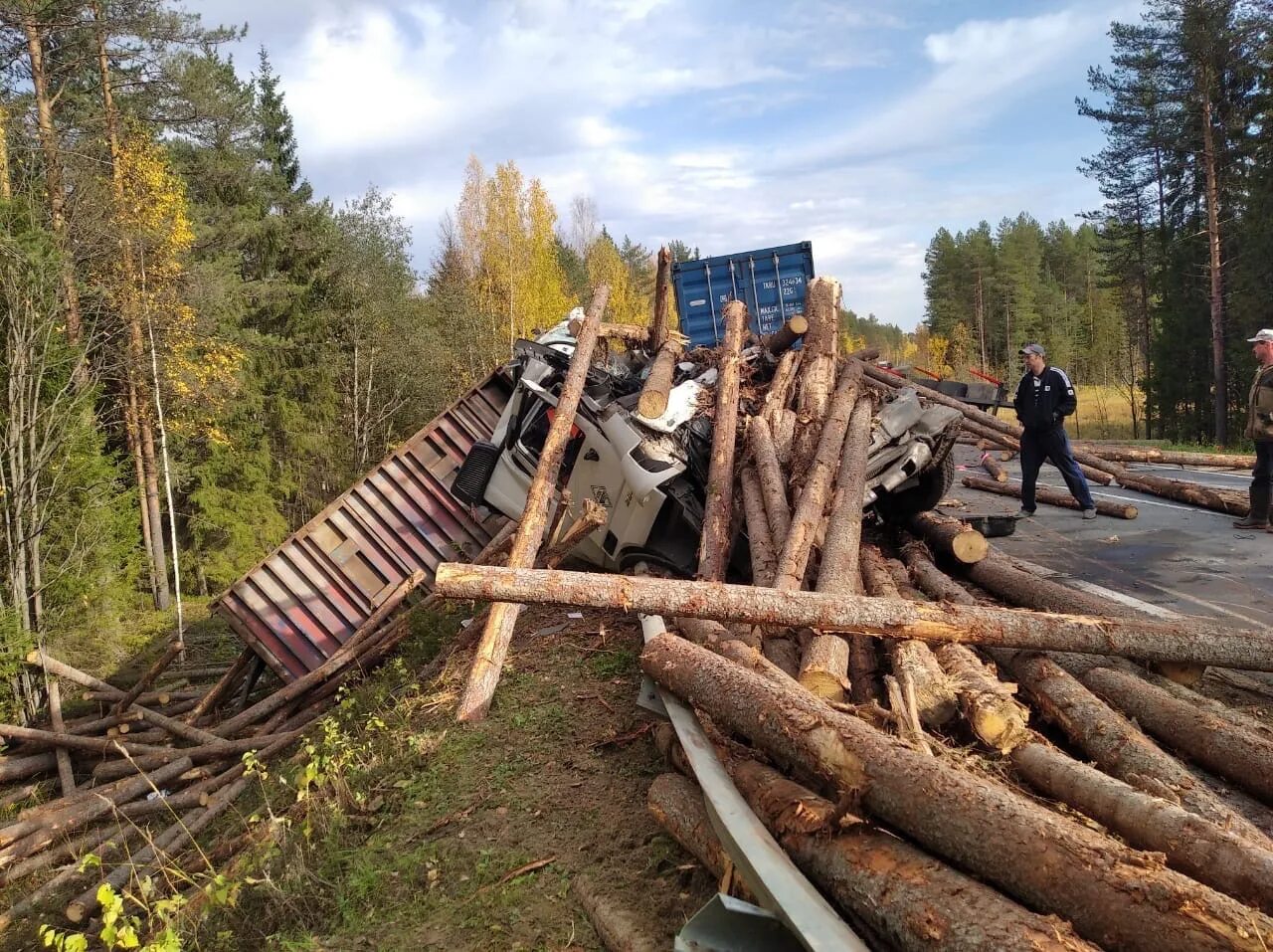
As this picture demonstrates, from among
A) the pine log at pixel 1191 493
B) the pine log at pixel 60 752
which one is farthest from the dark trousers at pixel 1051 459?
the pine log at pixel 60 752

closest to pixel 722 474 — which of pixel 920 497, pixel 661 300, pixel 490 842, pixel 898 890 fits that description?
pixel 920 497

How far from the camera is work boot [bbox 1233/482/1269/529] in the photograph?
25.0ft

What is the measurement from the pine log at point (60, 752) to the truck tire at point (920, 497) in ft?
28.3

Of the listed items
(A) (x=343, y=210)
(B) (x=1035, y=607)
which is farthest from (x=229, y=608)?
(A) (x=343, y=210)

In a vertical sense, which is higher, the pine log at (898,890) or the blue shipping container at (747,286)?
the blue shipping container at (747,286)

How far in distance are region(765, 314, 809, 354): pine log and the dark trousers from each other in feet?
9.77

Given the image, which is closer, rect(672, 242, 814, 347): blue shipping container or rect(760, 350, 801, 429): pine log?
rect(760, 350, 801, 429): pine log

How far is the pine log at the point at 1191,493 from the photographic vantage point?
8586mm

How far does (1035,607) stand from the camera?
4953 mm

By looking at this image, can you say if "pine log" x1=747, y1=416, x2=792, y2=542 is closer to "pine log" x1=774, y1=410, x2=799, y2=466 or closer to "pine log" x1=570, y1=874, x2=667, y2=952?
"pine log" x1=774, y1=410, x2=799, y2=466

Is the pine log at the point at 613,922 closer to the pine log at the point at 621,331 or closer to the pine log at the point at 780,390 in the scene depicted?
the pine log at the point at 780,390

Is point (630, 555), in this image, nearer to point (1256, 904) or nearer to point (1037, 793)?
point (1037, 793)

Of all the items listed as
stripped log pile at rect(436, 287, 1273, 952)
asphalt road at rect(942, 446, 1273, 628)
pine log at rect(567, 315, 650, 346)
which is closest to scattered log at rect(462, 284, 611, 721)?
stripped log pile at rect(436, 287, 1273, 952)

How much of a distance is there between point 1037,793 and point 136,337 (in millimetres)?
17771
